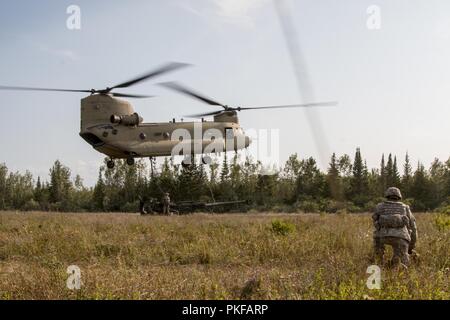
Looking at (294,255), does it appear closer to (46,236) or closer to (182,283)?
(182,283)

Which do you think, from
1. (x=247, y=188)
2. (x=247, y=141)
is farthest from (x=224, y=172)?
(x=247, y=141)

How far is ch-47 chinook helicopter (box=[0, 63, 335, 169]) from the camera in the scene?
24609mm

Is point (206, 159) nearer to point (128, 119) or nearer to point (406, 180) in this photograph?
point (128, 119)

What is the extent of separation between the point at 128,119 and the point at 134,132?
0.83m

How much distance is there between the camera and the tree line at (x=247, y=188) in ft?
167

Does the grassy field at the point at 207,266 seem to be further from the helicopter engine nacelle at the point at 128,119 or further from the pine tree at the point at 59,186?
the pine tree at the point at 59,186

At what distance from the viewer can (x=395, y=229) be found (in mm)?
8984

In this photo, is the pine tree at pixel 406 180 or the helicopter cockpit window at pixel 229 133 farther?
the pine tree at pixel 406 180

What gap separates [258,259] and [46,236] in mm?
6544

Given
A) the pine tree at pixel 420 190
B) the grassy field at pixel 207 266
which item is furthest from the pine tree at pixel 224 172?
the grassy field at pixel 207 266

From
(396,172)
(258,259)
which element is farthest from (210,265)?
(396,172)

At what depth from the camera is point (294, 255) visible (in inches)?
421

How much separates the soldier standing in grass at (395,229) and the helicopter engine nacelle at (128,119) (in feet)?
58.3

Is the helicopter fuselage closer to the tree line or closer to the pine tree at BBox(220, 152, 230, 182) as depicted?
the tree line
